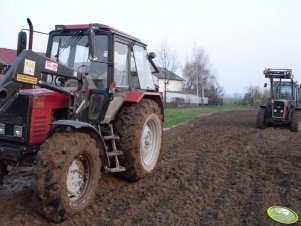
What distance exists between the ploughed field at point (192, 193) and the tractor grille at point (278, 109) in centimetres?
694

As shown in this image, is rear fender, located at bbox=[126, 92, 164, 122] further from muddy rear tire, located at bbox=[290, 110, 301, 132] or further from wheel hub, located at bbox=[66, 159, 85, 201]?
muddy rear tire, located at bbox=[290, 110, 301, 132]

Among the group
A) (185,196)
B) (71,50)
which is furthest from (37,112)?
(185,196)

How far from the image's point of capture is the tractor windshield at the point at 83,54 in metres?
5.86

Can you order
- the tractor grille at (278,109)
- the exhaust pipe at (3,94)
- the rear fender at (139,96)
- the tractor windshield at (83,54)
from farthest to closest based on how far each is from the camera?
the tractor grille at (278,109)
the rear fender at (139,96)
the tractor windshield at (83,54)
the exhaust pipe at (3,94)

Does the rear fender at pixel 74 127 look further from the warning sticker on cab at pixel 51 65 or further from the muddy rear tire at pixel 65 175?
the warning sticker on cab at pixel 51 65

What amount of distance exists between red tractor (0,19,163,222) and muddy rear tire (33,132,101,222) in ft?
0.04

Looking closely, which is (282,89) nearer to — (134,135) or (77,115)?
(134,135)

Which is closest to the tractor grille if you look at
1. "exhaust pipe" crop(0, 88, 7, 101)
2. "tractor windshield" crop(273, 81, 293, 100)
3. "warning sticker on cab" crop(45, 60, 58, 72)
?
"tractor windshield" crop(273, 81, 293, 100)

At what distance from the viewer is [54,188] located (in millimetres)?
4289

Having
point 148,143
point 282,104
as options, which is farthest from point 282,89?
point 148,143

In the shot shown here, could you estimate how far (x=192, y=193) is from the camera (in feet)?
18.9

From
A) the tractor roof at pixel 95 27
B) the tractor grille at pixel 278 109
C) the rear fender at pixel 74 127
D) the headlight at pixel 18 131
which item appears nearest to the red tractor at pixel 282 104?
the tractor grille at pixel 278 109

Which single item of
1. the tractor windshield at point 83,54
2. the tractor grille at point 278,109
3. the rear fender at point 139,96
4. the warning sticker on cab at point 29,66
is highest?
the tractor windshield at point 83,54

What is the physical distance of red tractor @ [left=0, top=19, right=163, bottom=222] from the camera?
14.7 ft
